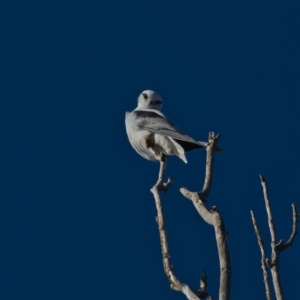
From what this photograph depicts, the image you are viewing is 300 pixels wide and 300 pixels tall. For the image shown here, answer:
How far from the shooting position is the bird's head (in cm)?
1188

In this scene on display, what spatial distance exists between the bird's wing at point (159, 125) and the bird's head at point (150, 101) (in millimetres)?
1391

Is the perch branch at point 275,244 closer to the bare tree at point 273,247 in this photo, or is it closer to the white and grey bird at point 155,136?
the bare tree at point 273,247

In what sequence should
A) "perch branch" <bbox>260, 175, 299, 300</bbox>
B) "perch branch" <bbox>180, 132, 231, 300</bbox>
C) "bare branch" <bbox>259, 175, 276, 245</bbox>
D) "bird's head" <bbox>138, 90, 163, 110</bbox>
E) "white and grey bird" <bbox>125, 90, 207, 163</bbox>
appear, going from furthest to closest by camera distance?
1. "bird's head" <bbox>138, 90, 163, 110</bbox>
2. "white and grey bird" <bbox>125, 90, 207, 163</bbox>
3. "bare branch" <bbox>259, 175, 276, 245</bbox>
4. "perch branch" <bbox>260, 175, 299, 300</bbox>
5. "perch branch" <bbox>180, 132, 231, 300</bbox>

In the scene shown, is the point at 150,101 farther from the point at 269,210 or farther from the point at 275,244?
the point at 275,244

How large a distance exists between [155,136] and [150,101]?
231cm

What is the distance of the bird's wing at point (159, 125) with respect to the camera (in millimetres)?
9156

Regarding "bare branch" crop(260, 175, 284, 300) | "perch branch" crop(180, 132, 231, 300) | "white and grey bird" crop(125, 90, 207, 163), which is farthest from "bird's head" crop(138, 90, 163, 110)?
"bare branch" crop(260, 175, 284, 300)

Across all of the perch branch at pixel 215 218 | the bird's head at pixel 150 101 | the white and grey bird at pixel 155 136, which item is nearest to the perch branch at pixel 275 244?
the perch branch at pixel 215 218

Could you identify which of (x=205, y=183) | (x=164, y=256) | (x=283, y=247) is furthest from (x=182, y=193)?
(x=283, y=247)

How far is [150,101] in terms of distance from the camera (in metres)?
11.9

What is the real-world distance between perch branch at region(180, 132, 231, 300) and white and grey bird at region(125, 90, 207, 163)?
3156 mm

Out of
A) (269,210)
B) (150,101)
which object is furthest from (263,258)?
(150,101)

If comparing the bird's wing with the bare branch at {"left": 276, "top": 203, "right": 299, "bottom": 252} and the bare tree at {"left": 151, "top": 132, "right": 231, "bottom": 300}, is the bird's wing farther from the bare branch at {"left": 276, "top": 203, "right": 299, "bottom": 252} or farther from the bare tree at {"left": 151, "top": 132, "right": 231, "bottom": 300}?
the bare branch at {"left": 276, "top": 203, "right": 299, "bottom": 252}

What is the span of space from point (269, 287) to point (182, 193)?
1056 millimetres
